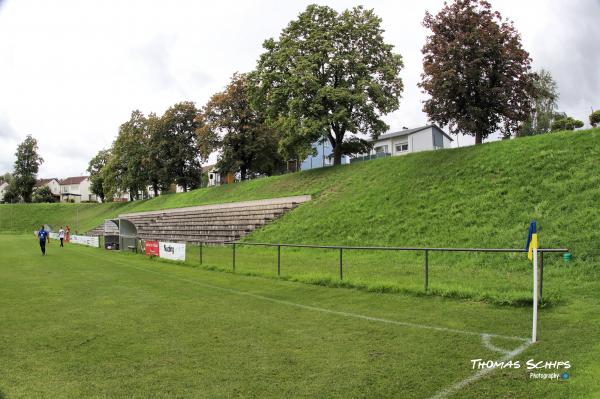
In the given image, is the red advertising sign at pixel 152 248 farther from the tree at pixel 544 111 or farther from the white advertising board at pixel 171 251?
the tree at pixel 544 111

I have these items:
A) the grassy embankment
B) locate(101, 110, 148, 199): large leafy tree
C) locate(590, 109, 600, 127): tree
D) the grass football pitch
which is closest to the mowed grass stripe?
the grass football pitch

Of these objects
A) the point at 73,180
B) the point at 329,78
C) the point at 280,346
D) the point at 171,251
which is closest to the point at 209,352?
the point at 280,346

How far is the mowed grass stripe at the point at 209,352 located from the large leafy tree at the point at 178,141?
52589mm

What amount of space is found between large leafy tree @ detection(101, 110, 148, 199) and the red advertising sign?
41706mm

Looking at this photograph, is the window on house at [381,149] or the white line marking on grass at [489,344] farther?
the window on house at [381,149]

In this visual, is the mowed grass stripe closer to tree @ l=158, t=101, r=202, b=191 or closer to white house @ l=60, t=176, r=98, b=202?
tree @ l=158, t=101, r=202, b=191

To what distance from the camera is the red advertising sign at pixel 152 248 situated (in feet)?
76.3

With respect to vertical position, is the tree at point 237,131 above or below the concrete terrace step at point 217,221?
above

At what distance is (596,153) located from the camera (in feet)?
57.7

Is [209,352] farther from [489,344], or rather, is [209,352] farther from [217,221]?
[217,221]

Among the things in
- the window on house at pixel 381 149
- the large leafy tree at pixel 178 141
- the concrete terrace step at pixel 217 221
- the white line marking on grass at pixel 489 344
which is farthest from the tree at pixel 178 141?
the white line marking on grass at pixel 489 344

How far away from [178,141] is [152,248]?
132 feet

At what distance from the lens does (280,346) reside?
6.68m

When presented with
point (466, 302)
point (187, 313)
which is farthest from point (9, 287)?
point (466, 302)
